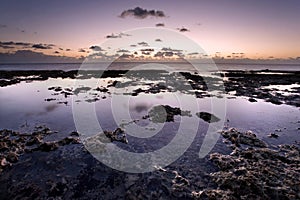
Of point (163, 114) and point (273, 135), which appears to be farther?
point (163, 114)

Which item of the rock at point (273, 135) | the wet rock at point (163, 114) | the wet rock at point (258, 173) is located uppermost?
the wet rock at point (163, 114)

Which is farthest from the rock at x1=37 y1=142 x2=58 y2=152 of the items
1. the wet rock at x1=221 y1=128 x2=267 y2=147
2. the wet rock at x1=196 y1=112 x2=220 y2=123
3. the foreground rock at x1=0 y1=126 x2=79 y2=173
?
the wet rock at x1=196 y1=112 x2=220 y2=123

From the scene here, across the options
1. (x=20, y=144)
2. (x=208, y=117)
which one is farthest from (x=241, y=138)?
(x=20, y=144)

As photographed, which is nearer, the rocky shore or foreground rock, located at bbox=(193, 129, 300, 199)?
foreground rock, located at bbox=(193, 129, 300, 199)

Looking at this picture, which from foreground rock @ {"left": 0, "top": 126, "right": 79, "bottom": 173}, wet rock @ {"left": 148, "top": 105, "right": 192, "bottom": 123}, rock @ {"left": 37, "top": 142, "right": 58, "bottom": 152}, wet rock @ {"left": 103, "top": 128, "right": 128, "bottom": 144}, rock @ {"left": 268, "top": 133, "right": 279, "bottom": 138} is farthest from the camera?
wet rock @ {"left": 148, "top": 105, "right": 192, "bottom": 123}

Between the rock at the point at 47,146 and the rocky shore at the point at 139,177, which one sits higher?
the rock at the point at 47,146

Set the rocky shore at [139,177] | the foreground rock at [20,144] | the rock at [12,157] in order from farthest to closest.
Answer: the foreground rock at [20,144] < the rock at [12,157] < the rocky shore at [139,177]

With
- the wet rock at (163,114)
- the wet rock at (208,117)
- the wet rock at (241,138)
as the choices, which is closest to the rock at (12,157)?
the wet rock at (163,114)

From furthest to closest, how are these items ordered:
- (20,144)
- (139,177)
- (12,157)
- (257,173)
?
(20,144) → (12,157) → (139,177) → (257,173)

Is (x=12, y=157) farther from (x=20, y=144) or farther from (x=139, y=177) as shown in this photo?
(x=139, y=177)

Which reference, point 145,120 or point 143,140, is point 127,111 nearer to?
point 145,120

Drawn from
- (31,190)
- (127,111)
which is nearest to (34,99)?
(127,111)

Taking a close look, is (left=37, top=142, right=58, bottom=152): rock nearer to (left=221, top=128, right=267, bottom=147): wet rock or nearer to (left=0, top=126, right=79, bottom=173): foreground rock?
(left=0, top=126, right=79, bottom=173): foreground rock

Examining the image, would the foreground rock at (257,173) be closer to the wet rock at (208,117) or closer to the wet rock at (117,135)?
the wet rock at (208,117)
